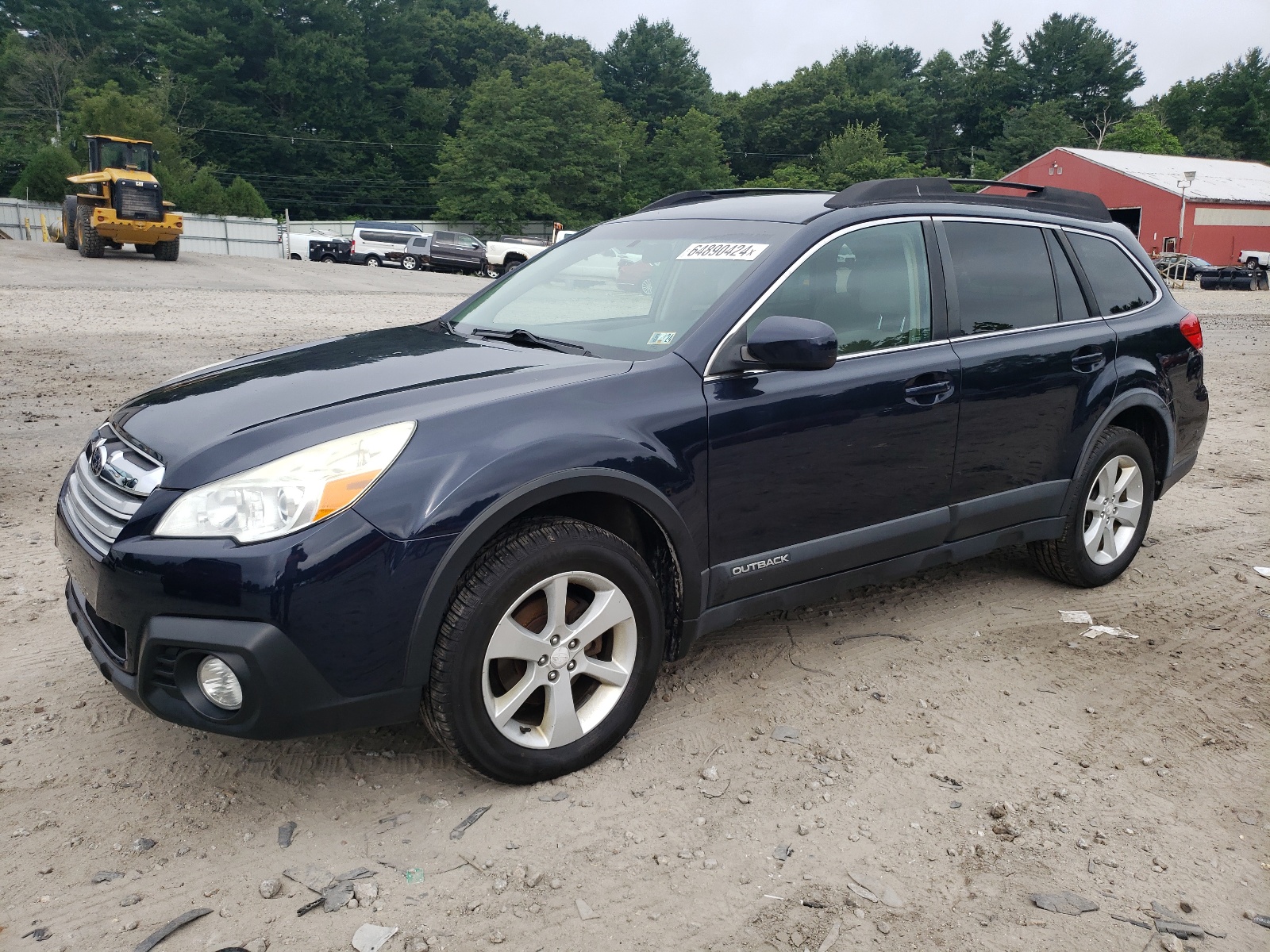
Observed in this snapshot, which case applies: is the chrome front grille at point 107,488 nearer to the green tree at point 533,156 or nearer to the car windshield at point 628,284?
the car windshield at point 628,284

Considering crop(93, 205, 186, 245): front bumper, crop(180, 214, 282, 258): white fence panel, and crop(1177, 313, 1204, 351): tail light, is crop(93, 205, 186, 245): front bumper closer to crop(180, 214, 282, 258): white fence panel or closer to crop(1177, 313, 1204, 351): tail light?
crop(180, 214, 282, 258): white fence panel

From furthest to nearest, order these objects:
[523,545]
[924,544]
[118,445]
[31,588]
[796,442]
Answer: [31,588] → [924,544] → [796,442] → [118,445] → [523,545]

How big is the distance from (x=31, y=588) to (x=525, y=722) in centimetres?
271

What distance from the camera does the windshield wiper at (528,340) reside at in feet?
11.6

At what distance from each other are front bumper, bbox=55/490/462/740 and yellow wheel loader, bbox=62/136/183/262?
2730 centimetres

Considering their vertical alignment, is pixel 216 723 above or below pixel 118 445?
below

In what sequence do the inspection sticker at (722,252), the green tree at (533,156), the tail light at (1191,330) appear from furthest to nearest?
the green tree at (533,156) → the tail light at (1191,330) → the inspection sticker at (722,252)

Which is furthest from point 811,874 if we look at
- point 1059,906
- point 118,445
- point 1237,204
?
point 1237,204

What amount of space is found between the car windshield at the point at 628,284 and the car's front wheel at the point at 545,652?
0.79 metres

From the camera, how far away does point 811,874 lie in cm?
270

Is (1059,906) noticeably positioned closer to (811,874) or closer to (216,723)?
(811,874)

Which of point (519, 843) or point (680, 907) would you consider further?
point (519, 843)

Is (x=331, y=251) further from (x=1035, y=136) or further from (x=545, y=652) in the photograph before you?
(x=1035, y=136)

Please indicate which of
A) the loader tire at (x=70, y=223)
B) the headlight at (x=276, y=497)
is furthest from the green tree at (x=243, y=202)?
the headlight at (x=276, y=497)
